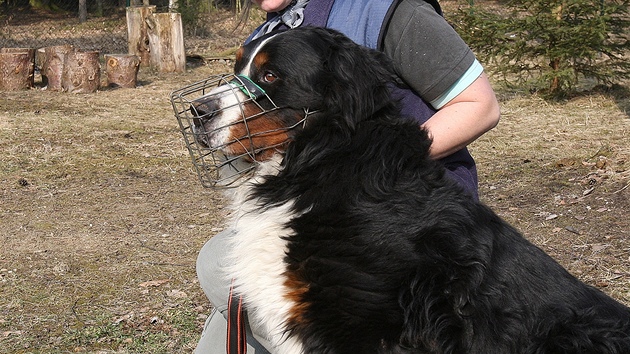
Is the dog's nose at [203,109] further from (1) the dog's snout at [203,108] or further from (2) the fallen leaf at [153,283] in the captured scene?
(2) the fallen leaf at [153,283]

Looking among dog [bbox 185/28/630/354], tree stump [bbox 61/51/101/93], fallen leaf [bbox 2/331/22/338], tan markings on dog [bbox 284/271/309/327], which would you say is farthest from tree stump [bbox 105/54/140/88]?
tan markings on dog [bbox 284/271/309/327]

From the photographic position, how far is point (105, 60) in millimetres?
11672

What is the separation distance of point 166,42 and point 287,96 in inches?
421

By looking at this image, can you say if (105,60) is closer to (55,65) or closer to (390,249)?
(55,65)

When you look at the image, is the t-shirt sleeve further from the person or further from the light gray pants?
the light gray pants

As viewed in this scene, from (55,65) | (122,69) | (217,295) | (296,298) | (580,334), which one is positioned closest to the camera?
(580,334)

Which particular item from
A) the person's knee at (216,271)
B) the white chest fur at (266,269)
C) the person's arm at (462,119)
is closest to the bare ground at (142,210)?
the person's knee at (216,271)

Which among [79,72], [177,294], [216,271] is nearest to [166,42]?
[79,72]

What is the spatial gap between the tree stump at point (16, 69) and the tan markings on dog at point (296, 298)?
934cm

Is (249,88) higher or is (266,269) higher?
(249,88)

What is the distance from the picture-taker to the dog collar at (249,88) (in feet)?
7.84

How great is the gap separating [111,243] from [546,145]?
4626mm

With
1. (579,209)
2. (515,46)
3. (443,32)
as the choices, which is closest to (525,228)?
(579,209)

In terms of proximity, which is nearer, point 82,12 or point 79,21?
point 82,12
